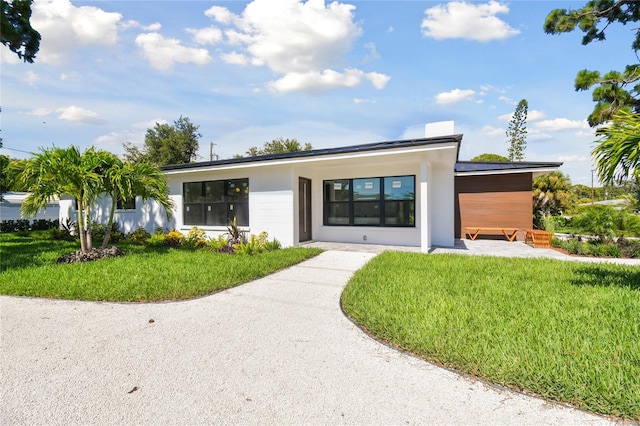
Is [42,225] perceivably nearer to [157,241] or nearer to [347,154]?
[157,241]

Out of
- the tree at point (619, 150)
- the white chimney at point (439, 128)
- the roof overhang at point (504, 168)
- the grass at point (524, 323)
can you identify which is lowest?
the grass at point (524, 323)

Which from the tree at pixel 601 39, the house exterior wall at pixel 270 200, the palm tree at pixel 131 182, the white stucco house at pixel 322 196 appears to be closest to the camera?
the palm tree at pixel 131 182

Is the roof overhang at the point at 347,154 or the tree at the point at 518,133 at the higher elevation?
the tree at the point at 518,133

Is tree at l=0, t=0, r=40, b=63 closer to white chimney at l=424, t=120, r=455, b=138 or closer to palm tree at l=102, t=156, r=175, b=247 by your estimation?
palm tree at l=102, t=156, r=175, b=247

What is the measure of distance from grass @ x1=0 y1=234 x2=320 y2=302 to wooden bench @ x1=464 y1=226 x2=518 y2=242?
686cm

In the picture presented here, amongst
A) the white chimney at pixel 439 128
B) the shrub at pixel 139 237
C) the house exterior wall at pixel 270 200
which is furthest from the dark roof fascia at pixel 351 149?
the shrub at pixel 139 237

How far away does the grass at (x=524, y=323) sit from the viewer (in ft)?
7.16

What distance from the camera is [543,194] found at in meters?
13.9

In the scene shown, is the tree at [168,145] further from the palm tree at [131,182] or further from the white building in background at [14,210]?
the palm tree at [131,182]

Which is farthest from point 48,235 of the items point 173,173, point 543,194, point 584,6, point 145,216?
point 543,194

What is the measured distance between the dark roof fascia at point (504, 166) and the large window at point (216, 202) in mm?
8294

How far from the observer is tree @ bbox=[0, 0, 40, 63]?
8773 mm

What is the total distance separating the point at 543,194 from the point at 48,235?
2263cm

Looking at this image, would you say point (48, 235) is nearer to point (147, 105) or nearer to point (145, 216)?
point (145, 216)
